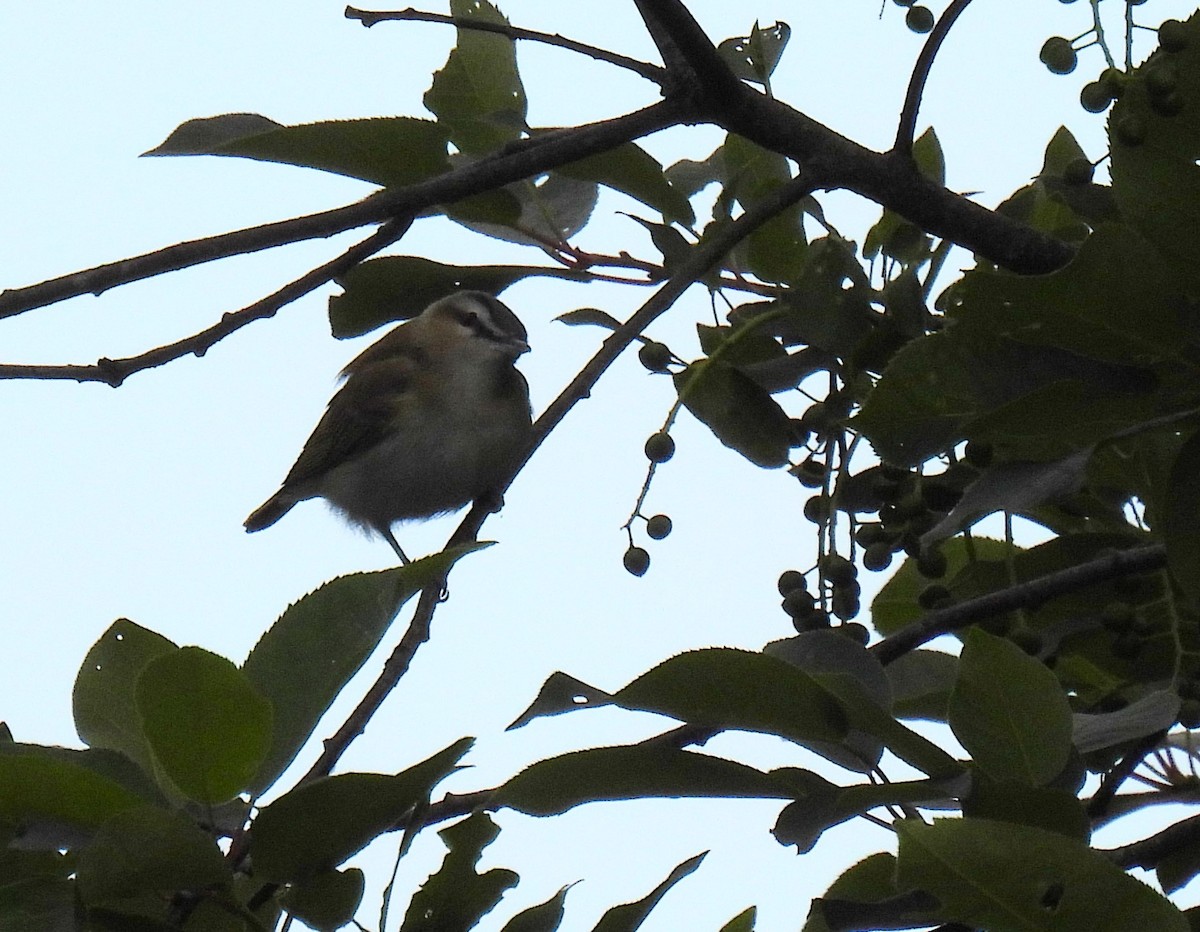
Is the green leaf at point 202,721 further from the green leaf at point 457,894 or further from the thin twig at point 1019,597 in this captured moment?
the thin twig at point 1019,597

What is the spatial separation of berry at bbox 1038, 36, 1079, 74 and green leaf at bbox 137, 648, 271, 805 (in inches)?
60.3

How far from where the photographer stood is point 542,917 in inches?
57.8

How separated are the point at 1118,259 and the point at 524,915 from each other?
0.81 meters

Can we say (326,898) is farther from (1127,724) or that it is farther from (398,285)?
(398,285)

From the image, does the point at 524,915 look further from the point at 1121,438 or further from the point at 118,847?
the point at 1121,438

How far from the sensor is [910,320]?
211 cm

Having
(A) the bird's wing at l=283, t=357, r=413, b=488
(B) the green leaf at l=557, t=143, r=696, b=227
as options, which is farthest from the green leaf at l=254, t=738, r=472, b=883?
(A) the bird's wing at l=283, t=357, r=413, b=488

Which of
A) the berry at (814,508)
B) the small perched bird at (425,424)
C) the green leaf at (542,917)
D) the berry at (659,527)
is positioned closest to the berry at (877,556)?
the berry at (814,508)

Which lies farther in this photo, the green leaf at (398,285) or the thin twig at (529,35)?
the green leaf at (398,285)

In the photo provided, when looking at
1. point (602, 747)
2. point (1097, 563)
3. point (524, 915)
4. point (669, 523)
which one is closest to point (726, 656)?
point (602, 747)

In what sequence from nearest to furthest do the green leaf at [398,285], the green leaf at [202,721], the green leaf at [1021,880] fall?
the green leaf at [1021,880] → the green leaf at [202,721] → the green leaf at [398,285]

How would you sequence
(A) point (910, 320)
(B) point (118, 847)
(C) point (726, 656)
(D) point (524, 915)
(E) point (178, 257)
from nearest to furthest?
(B) point (118, 847) < (C) point (726, 656) < (D) point (524, 915) < (E) point (178, 257) < (A) point (910, 320)

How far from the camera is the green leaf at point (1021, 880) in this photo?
1.16 m

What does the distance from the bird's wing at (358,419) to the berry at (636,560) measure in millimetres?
3011
